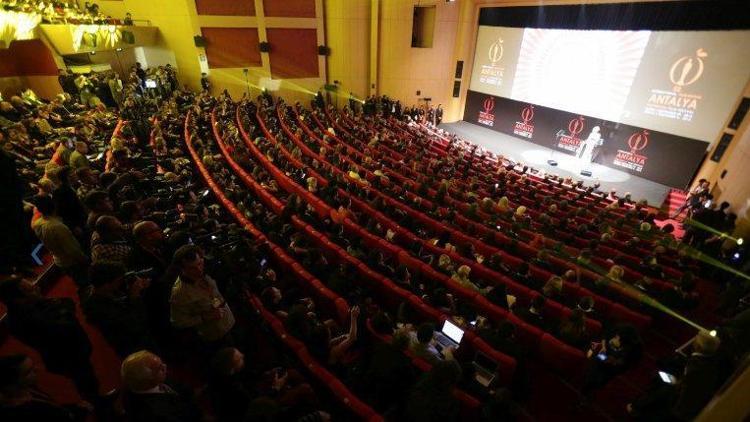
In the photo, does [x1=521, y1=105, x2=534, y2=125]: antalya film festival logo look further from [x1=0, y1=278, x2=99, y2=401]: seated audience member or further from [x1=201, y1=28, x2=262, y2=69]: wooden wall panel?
[x1=0, y1=278, x2=99, y2=401]: seated audience member

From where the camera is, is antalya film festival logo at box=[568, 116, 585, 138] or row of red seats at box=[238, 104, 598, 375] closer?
row of red seats at box=[238, 104, 598, 375]

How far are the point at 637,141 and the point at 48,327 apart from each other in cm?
1385

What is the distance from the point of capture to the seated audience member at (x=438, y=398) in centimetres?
238

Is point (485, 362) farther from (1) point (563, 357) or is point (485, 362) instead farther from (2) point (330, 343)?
(2) point (330, 343)

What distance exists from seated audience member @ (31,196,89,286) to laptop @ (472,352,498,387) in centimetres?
374

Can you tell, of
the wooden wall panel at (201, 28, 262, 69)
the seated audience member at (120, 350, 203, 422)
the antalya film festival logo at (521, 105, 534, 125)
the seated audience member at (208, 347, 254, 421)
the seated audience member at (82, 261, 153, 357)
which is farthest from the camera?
the wooden wall panel at (201, 28, 262, 69)

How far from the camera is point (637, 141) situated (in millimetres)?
10906

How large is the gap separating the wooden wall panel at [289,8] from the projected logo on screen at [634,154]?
1339 centimetres

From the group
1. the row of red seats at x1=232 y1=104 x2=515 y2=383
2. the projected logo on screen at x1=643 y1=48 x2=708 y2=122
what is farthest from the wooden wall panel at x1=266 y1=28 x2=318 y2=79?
the projected logo on screen at x1=643 y1=48 x2=708 y2=122

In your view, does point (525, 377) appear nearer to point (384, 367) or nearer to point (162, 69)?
point (384, 367)

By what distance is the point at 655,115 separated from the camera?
10.4 m

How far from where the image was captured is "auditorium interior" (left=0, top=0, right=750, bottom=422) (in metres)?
2.47

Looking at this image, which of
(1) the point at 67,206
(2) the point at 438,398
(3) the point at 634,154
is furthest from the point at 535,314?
(3) the point at 634,154

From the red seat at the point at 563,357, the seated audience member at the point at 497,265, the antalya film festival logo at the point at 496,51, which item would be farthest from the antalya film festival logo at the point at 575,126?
the red seat at the point at 563,357
